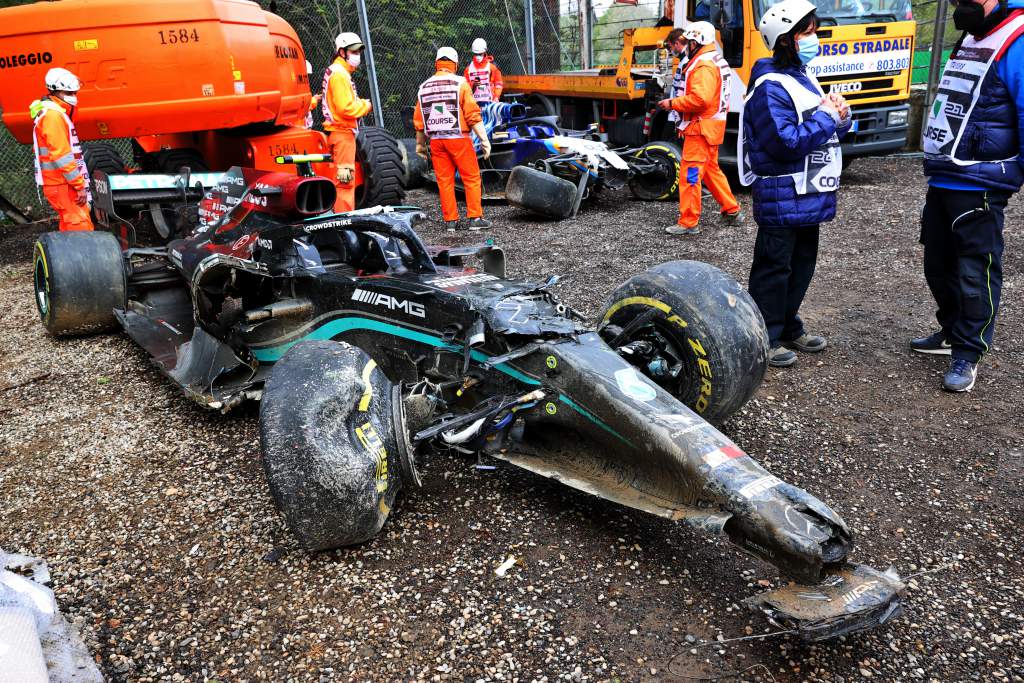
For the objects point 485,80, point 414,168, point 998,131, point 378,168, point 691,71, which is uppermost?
point 485,80

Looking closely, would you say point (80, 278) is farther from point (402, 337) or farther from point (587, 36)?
point (587, 36)

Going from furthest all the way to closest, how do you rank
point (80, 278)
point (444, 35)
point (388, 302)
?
point (444, 35), point (80, 278), point (388, 302)

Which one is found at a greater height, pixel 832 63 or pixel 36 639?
pixel 832 63

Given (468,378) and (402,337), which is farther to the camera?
(402,337)

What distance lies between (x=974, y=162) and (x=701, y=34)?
13.8 ft

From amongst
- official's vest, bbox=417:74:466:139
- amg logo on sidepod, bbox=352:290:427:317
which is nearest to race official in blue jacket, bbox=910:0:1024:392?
amg logo on sidepod, bbox=352:290:427:317

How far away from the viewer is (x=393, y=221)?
4.13m

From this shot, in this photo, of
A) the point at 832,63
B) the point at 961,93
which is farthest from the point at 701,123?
the point at 961,93

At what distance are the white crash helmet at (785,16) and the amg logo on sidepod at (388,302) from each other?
2505mm

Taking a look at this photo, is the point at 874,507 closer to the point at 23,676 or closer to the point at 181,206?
the point at 23,676

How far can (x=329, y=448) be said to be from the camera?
2797mm

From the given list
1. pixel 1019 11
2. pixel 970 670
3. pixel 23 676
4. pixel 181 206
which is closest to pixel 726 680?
pixel 970 670

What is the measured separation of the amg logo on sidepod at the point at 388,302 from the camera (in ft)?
12.1

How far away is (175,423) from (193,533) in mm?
1267
